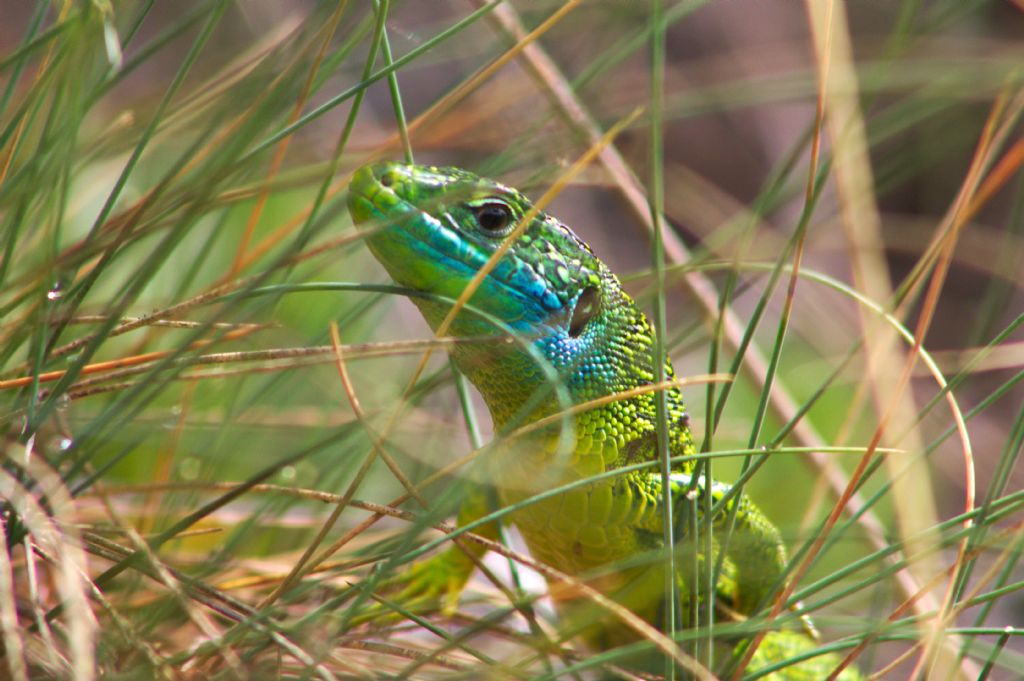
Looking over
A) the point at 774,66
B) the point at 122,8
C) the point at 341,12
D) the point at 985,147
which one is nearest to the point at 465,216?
the point at 341,12

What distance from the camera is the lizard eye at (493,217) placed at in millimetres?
1492

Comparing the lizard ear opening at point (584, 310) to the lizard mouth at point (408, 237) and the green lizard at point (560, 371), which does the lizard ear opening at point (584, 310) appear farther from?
the lizard mouth at point (408, 237)

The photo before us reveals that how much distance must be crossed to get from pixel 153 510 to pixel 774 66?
3.98 metres

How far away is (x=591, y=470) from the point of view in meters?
1.59

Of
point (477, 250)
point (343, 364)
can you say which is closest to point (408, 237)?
point (477, 250)

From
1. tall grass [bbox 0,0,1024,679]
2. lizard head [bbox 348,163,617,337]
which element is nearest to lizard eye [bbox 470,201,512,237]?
lizard head [bbox 348,163,617,337]

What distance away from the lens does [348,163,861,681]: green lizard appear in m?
1.42

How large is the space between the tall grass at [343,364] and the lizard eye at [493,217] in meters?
0.15

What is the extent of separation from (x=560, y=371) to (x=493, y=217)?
271 mm

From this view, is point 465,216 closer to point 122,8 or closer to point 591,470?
point 591,470

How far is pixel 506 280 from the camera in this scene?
1548mm

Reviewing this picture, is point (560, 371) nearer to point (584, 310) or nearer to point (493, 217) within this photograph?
point (584, 310)

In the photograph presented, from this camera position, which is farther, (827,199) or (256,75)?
(827,199)

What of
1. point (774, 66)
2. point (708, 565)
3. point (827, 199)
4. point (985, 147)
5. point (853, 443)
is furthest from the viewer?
point (827, 199)
